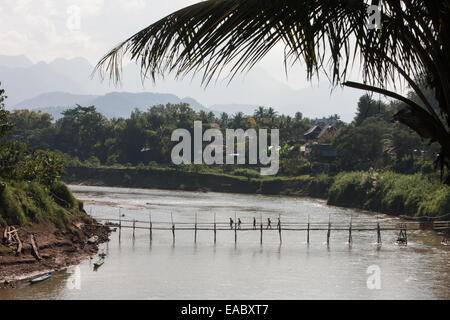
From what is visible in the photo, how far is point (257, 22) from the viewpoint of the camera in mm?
2607

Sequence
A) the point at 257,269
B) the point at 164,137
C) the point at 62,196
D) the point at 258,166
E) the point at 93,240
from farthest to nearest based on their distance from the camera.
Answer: the point at 164,137, the point at 258,166, the point at 62,196, the point at 93,240, the point at 257,269

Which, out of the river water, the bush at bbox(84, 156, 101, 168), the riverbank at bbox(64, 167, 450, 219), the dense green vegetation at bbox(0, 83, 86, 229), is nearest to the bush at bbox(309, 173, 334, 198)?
the riverbank at bbox(64, 167, 450, 219)

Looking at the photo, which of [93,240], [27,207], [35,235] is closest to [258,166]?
[93,240]

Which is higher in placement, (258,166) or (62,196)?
(258,166)

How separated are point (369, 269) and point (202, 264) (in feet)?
23.3

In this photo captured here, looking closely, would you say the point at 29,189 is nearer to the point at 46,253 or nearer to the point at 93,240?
the point at 93,240

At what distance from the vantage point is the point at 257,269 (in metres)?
23.8

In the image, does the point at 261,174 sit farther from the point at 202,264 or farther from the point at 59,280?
the point at 59,280

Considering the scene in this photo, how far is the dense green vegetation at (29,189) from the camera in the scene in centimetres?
2292

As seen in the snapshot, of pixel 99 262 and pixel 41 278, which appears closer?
pixel 41 278

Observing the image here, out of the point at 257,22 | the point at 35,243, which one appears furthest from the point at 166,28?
the point at 35,243

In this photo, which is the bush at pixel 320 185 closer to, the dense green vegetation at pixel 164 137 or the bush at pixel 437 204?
the dense green vegetation at pixel 164 137

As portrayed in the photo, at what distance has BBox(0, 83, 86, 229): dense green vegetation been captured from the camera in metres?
22.9

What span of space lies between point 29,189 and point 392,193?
32261 mm
